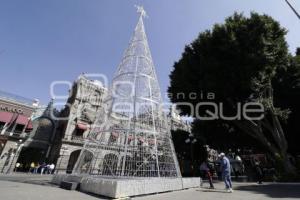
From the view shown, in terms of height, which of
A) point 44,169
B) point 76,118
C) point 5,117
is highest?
point 76,118

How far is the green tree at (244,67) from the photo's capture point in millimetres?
17000

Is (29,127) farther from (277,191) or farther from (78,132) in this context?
(277,191)

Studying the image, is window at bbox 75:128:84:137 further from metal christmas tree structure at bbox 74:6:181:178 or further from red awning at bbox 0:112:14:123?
metal christmas tree structure at bbox 74:6:181:178

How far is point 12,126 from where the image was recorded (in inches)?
1133

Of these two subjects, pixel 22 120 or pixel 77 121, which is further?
pixel 77 121

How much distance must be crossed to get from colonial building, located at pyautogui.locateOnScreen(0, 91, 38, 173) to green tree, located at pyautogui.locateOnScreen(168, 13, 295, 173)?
71.2ft

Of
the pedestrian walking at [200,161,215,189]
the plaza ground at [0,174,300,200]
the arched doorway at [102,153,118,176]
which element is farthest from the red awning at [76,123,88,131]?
the arched doorway at [102,153,118,176]

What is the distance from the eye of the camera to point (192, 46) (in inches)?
814

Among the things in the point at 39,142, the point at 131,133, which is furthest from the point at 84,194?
the point at 39,142

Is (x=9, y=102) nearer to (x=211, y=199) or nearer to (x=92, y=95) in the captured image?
(x=92, y=95)

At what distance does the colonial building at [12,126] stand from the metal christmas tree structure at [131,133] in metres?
22.5

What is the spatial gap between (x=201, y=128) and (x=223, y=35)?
10090 mm

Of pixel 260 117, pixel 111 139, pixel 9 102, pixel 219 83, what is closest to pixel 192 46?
pixel 219 83

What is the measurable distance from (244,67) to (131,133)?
1200 cm
